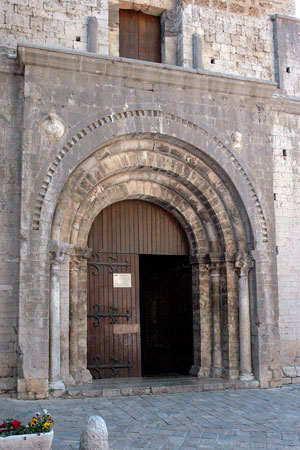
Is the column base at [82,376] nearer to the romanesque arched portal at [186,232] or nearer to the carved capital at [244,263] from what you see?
the romanesque arched portal at [186,232]

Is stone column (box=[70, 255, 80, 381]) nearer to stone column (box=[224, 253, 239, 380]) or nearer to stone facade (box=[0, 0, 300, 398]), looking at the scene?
stone facade (box=[0, 0, 300, 398])

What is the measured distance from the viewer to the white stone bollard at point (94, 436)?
440 centimetres

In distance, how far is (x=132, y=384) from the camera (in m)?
8.18

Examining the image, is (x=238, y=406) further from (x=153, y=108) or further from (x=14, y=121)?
(x=14, y=121)

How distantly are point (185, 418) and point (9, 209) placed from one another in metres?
3.99

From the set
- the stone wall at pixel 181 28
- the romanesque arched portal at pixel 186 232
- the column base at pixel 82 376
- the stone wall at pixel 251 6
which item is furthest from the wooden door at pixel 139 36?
the column base at pixel 82 376

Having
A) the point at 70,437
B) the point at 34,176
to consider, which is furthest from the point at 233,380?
the point at 34,176

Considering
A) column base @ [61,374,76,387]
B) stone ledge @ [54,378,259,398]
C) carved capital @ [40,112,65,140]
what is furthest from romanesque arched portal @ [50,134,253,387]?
carved capital @ [40,112,65,140]

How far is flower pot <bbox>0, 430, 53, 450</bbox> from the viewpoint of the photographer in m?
4.42

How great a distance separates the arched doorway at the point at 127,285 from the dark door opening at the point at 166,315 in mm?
20

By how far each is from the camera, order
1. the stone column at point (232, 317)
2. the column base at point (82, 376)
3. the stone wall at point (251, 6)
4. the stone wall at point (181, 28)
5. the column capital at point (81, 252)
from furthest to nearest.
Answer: the stone wall at point (251, 6), the stone column at point (232, 317), the stone wall at point (181, 28), the column capital at point (81, 252), the column base at point (82, 376)

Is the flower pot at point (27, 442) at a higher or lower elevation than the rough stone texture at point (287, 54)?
lower

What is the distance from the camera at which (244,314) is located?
8.88 meters

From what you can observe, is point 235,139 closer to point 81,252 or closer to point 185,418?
point 81,252
